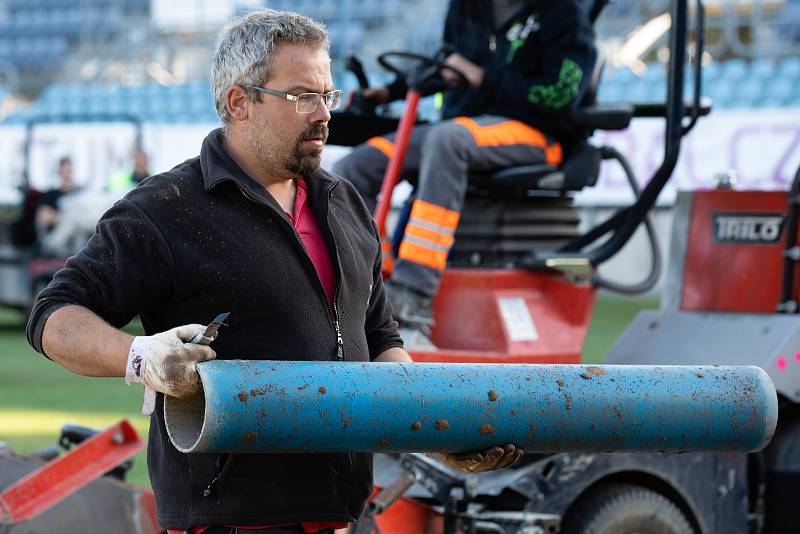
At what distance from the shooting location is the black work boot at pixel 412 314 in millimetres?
4035

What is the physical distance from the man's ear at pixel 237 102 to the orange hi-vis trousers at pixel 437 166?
1633 millimetres

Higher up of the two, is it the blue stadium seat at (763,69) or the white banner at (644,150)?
the blue stadium seat at (763,69)

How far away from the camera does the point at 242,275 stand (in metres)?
2.38

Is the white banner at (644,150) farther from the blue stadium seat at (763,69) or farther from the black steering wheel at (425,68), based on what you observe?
the black steering wheel at (425,68)

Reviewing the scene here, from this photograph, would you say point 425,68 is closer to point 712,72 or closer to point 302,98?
point 302,98

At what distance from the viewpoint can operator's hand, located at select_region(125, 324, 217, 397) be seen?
207 cm

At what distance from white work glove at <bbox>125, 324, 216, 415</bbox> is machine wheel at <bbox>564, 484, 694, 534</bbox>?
2120 millimetres

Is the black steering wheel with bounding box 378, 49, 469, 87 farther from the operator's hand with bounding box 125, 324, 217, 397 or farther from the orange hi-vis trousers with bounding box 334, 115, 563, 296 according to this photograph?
the operator's hand with bounding box 125, 324, 217, 397

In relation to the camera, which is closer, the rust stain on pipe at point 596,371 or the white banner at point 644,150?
the rust stain on pipe at point 596,371

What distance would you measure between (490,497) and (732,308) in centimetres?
114

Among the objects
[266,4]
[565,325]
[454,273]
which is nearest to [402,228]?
[454,273]

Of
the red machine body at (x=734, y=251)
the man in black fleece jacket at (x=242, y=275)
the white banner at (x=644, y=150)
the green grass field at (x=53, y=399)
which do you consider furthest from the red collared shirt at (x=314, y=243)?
the white banner at (x=644, y=150)

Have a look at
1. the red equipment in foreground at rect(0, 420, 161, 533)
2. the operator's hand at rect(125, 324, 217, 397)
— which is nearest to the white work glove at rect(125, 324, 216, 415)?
the operator's hand at rect(125, 324, 217, 397)

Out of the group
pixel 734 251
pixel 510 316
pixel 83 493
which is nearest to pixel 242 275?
pixel 83 493
